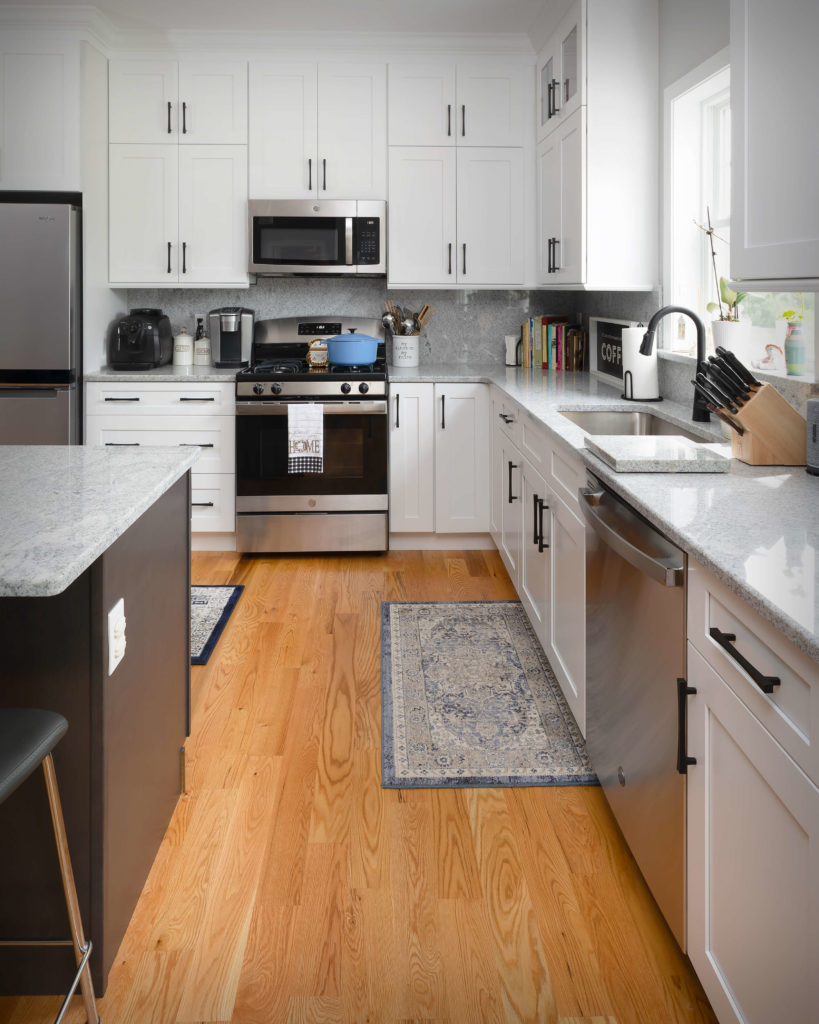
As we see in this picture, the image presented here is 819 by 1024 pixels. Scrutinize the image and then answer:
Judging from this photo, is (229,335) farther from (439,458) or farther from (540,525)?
(540,525)

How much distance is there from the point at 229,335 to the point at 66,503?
3.36m

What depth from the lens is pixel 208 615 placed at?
3869 millimetres

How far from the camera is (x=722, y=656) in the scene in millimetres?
1453

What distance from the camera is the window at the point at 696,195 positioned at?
10.9 ft

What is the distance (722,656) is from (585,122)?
9.79 feet

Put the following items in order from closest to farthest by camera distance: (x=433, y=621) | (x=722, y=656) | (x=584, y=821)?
(x=722, y=656), (x=584, y=821), (x=433, y=621)

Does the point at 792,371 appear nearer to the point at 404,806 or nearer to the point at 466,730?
the point at 466,730

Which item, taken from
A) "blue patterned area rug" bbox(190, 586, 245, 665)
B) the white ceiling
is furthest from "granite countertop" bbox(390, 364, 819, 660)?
the white ceiling

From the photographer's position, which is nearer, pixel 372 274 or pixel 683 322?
pixel 683 322

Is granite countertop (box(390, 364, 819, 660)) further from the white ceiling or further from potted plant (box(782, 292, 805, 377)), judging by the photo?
the white ceiling

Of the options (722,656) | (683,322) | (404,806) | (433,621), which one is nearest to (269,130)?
(683,322)

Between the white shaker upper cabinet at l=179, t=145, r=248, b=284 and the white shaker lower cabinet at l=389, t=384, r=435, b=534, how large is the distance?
109 centimetres

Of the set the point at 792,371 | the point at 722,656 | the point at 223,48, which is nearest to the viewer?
the point at 722,656

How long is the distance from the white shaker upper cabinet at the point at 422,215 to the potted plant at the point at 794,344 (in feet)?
8.32
